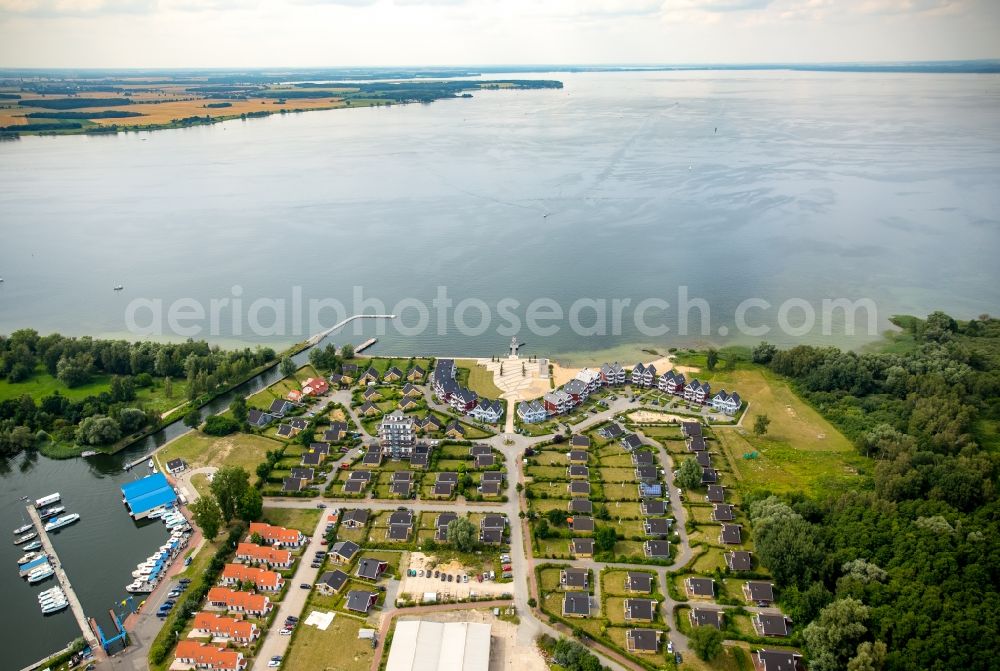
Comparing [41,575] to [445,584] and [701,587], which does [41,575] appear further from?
[701,587]

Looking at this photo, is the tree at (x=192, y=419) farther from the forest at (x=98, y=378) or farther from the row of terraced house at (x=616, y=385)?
the row of terraced house at (x=616, y=385)

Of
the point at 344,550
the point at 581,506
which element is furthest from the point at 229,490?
the point at 581,506

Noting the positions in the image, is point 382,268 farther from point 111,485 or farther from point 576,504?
point 576,504

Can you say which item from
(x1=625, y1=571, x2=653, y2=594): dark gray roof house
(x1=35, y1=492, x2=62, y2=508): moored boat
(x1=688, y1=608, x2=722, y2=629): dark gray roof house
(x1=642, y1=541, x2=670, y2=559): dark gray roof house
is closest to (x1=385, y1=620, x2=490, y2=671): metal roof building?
(x1=625, y1=571, x2=653, y2=594): dark gray roof house

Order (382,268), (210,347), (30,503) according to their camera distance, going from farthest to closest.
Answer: (382,268), (210,347), (30,503)

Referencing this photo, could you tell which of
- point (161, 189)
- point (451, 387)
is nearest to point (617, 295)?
point (451, 387)

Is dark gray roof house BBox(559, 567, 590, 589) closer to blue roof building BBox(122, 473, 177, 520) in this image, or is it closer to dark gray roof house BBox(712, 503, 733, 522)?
dark gray roof house BBox(712, 503, 733, 522)

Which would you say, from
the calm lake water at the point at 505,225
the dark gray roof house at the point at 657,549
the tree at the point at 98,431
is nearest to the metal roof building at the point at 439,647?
the dark gray roof house at the point at 657,549
